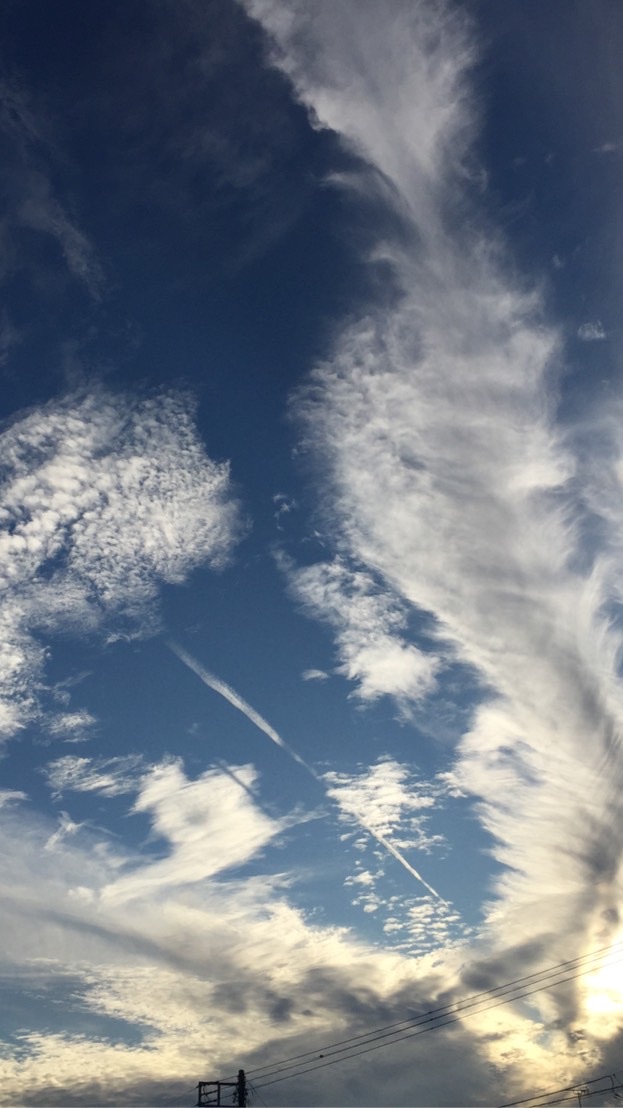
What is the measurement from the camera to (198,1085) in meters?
47.6

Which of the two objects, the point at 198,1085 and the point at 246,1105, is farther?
the point at 198,1085

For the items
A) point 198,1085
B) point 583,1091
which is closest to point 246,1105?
point 198,1085

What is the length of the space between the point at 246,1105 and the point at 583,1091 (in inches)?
1029

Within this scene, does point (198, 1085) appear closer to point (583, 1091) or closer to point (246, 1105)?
point (246, 1105)

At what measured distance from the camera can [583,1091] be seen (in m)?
48.4

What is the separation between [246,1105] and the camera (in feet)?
146

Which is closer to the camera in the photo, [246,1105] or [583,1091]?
[246,1105]

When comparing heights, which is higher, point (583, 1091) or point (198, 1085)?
point (198, 1085)

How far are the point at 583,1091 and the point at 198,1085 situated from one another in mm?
29770

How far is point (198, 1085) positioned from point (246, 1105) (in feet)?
16.7
